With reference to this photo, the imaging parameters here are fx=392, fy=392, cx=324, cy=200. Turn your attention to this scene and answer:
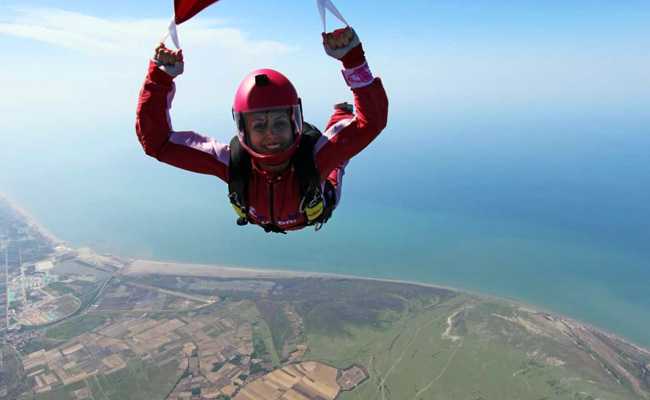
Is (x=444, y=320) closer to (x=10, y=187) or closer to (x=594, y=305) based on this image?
(x=594, y=305)

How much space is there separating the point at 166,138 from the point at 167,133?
36 mm

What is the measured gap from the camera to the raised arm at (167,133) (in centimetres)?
230

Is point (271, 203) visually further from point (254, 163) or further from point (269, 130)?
point (269, 130)

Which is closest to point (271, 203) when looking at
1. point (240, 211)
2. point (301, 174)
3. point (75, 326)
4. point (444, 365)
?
point (240, 211)

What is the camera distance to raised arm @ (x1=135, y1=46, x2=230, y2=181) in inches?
90.4

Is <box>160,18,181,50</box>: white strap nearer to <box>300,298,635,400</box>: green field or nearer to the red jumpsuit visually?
the red jumpsuit

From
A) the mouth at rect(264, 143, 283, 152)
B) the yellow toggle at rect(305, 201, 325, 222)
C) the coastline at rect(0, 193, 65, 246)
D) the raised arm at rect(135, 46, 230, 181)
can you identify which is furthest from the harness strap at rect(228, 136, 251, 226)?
the coastline at rect(0, 193, 65, 246)

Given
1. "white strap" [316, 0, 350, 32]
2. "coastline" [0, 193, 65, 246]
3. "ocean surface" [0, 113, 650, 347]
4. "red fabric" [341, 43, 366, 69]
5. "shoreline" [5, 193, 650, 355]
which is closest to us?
"white strap" [316, 0, 350, 32]

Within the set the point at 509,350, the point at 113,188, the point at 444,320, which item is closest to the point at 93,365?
the point at 444,320

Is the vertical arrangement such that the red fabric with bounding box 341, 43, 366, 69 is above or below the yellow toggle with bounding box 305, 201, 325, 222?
above

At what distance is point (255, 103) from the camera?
2.25m

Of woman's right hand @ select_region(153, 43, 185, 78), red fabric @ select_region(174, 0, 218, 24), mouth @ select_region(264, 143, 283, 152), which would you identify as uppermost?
red fabric @ select_region(174, 0, 218, 24)

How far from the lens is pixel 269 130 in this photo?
232 centimetres

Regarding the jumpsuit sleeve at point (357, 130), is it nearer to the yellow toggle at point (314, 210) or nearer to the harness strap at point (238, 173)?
the yellow toggle at point (314, 210)
